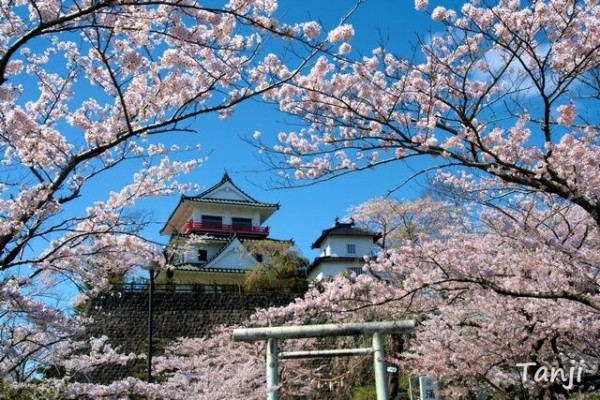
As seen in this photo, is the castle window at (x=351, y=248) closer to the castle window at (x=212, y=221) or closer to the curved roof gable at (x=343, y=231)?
the curved roof gable at (x=343, y=231)

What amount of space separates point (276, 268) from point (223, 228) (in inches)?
206

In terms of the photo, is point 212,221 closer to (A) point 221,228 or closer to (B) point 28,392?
(A) point 221,228

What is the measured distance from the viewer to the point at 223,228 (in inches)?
1130

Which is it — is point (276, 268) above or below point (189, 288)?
above

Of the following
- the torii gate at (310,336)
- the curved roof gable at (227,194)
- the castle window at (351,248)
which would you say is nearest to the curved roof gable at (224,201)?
the curved roof gable at (227,194)

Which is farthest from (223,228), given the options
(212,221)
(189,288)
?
(189,288)

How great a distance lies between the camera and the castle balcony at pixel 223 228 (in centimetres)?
2820

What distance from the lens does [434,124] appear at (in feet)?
15.8

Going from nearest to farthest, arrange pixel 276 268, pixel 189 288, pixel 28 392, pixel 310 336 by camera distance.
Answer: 1. pixel 28 392
2. pixel 310 336
3. pixel 189 288
4. pixel 276 268

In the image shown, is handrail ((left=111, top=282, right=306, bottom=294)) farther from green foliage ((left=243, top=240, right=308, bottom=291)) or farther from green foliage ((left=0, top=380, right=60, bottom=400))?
green foliage ((left=0, top=380, right=60, bottom=400))

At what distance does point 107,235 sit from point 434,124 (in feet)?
9.54

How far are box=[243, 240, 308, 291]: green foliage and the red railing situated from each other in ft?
5.70

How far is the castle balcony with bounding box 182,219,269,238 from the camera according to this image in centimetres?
2820

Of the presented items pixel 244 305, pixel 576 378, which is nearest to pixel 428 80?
pixel 576 378
